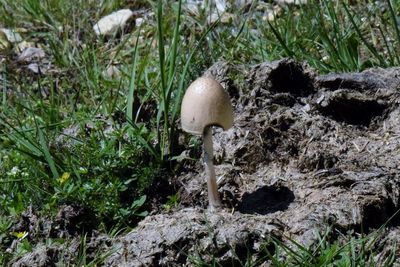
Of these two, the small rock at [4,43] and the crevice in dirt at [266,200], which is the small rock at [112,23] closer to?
the small rock at [4,43]

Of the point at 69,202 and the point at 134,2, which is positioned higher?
the point at 134,2

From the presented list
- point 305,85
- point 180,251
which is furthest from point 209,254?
point 305,85

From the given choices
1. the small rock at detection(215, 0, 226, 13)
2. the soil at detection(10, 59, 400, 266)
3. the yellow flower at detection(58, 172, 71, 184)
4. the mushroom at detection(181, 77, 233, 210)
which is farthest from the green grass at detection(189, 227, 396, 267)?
the small rock at detection(215, 0, 226, 13)

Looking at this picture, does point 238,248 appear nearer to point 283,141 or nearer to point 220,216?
point 220,216

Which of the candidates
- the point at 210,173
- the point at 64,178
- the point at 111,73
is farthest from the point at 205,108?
the point at 111,73

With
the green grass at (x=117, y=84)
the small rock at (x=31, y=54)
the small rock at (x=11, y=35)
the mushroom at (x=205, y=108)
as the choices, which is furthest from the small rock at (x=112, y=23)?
the mushroom at (x=205, y=108)

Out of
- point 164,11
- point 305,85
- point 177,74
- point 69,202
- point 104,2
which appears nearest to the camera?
point 69,202
